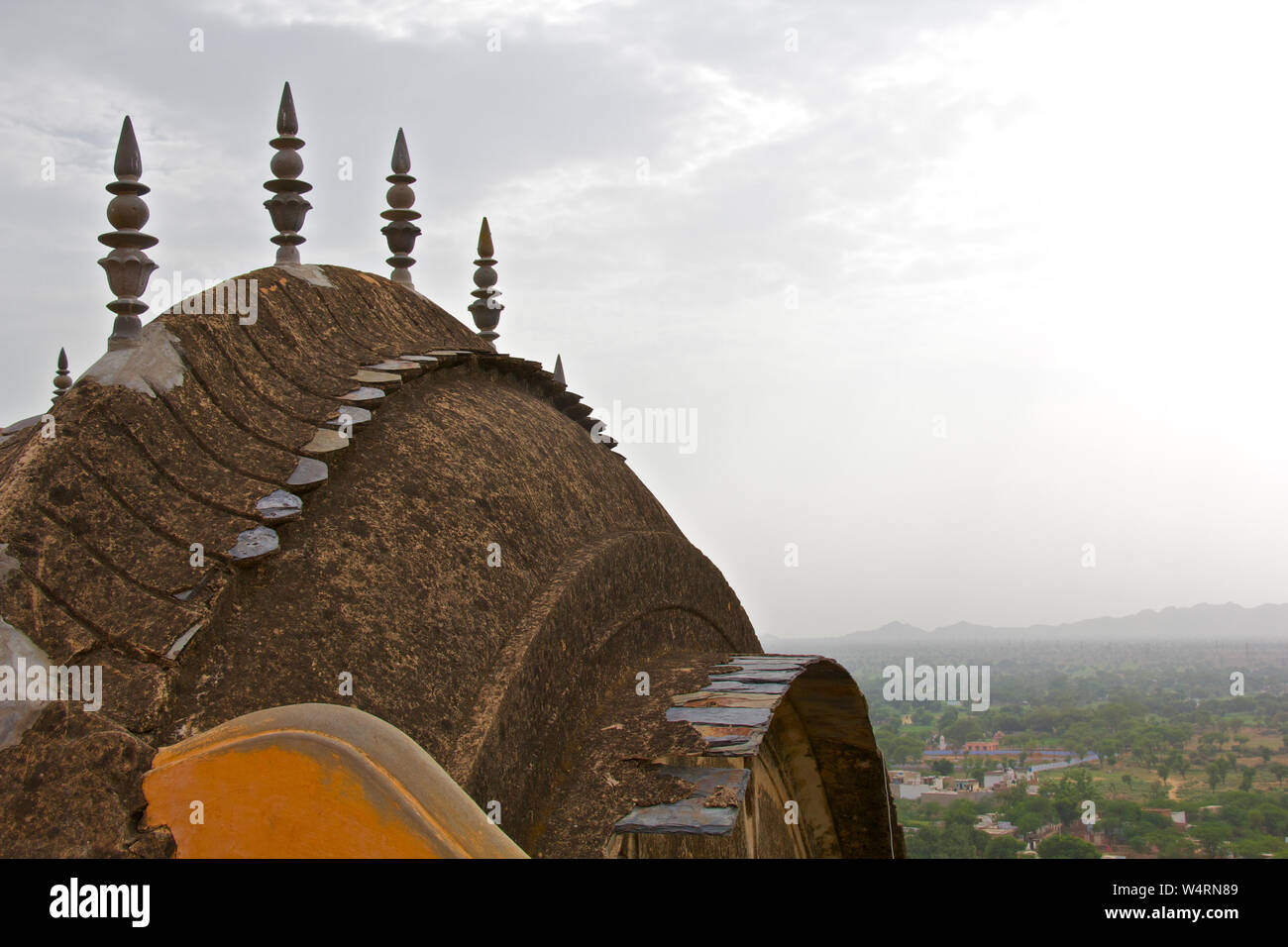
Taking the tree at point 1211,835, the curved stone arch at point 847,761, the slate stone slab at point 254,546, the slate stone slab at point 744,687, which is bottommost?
the tree at point 1211,835

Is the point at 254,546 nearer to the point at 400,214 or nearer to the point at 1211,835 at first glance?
the point at 400,214

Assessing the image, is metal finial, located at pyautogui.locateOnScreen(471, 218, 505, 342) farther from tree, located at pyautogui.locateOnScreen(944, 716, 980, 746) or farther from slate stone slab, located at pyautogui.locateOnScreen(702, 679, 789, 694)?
tree, located at pyautogui.locateOnScreen(944, 716, 980, 746)

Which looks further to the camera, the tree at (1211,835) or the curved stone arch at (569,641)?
the tree at (1211,835)

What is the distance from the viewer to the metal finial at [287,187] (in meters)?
5.05

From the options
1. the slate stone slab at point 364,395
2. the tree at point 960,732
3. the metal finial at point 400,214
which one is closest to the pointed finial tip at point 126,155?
the slate stone slab at point 364,395

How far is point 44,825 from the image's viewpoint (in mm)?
2729

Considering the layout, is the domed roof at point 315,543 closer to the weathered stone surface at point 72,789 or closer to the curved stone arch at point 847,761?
the weathered stone surface at point 72,789

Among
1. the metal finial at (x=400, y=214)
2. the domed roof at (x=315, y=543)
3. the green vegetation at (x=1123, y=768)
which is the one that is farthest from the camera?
the green vegetation at (x=1123, y=768)

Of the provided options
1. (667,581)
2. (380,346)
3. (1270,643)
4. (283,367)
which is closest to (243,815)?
(283,367)

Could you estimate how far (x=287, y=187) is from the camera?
16.8 feet

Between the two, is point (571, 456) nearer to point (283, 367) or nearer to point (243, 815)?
point (283, 367)

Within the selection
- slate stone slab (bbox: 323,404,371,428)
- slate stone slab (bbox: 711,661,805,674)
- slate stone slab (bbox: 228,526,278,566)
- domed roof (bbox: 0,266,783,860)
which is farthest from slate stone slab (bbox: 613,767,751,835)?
slate stone slab (bbox: 323,404,371,428)

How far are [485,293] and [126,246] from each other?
359 centimetres

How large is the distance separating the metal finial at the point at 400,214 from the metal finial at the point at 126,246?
2326mm
